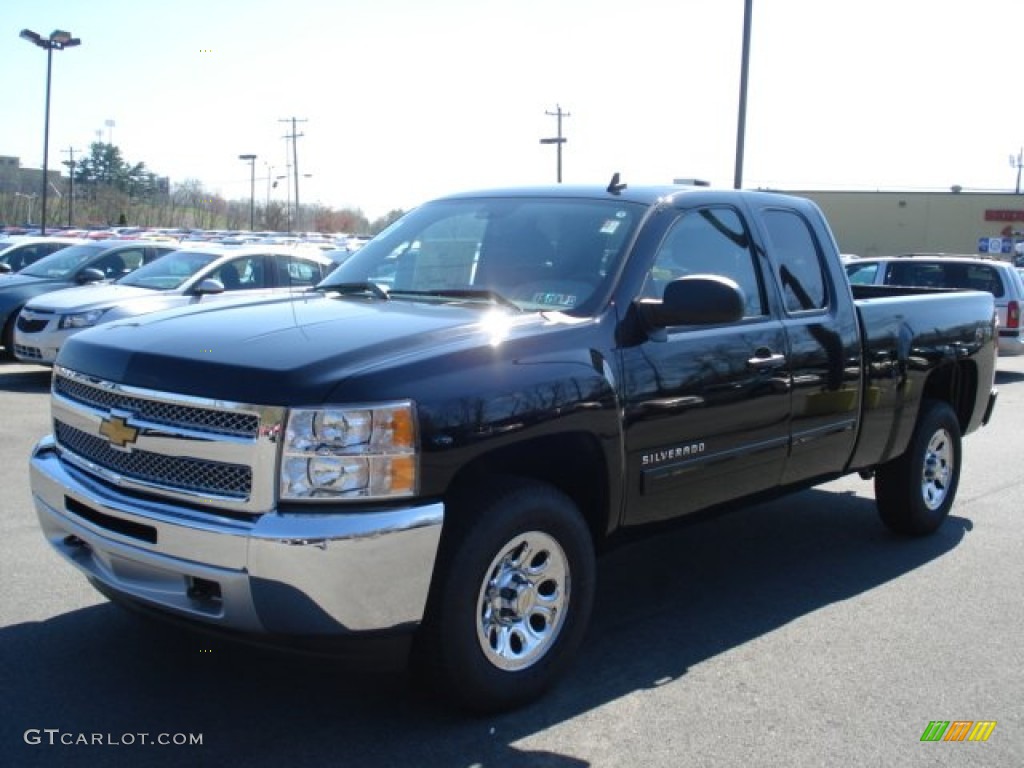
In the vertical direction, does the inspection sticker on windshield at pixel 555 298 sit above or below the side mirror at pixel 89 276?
above

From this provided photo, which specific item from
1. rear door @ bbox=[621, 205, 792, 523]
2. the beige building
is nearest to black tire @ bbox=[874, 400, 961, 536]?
rear door @ bbox=[621, 205, 792, 523]

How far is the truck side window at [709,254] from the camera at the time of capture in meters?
4.74

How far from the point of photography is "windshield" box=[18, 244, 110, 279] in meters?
14.4

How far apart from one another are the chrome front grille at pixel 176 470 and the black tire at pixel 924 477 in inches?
174

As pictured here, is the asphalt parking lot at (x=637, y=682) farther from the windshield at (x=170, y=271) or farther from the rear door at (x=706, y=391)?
the windshield at (x=170, y=271)

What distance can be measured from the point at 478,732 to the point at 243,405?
145 cm

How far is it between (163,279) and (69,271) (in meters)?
2.49

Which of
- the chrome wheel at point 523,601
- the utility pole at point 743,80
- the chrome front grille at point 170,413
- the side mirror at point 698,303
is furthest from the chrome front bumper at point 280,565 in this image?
the utility pole at point 743,80

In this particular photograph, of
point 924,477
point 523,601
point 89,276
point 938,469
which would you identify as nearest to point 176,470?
point 523,601

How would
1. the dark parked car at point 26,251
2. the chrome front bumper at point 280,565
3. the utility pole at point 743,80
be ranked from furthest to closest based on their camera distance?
the utility pole at point 743,80 < the dark parked car at point 26,251 < the chrome front bumper at point 280,565

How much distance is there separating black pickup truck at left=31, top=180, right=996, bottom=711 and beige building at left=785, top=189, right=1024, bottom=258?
2399 inches

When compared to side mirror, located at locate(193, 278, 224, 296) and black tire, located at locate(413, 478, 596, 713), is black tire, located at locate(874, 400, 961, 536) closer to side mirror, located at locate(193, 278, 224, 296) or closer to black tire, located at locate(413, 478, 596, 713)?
black tire, located at locate(413, 478, 596, 713)

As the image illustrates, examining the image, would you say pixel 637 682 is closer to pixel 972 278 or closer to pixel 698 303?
pixel 698 303

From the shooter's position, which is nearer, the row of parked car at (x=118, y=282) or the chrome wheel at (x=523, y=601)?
the chrome wheel at (x=523, y=601)
